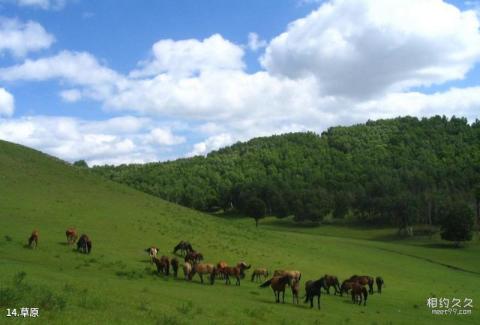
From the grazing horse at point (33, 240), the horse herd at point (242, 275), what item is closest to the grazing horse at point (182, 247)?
the horse herd at point (242, 275)

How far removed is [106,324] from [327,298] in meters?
19.4

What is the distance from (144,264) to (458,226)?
236 ft

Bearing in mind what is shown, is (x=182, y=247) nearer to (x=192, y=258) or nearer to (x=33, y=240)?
(x=192, y=258)

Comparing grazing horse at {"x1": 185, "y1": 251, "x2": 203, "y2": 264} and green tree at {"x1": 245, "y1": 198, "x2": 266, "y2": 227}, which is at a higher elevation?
green tree at {"x1": 245, "y1": 198, "x2": 266, "y2": 227}

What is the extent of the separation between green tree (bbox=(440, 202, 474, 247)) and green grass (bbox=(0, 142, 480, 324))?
4463 millimetres

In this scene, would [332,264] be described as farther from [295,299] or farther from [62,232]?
[62,232]

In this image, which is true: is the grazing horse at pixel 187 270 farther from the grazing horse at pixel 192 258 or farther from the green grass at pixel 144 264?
the grazing horse at pixel 192 258

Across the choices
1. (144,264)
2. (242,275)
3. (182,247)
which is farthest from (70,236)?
(242,275)

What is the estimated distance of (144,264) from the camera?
109 feet

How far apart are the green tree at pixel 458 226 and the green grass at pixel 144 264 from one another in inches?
176

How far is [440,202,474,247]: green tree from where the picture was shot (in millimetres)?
85875

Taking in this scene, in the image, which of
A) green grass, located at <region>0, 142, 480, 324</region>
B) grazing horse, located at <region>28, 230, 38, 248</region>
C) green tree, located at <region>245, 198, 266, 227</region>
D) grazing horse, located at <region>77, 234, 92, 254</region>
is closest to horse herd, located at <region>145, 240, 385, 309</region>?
green grass, located at <region>0, 142, 480, 324</region>

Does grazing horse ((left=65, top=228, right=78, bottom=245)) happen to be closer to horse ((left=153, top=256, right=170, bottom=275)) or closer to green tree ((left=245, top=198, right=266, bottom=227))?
horse ((left=153, top=256, right=170, bottom=275))

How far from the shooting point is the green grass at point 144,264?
18266mm
